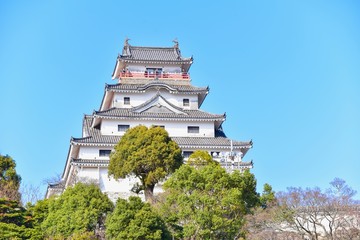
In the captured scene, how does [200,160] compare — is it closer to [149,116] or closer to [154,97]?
[149,116]

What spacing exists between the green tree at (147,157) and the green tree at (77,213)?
4.03m

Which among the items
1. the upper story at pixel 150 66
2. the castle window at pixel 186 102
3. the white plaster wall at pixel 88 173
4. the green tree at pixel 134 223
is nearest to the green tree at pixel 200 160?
the green tree at pixel 134 223

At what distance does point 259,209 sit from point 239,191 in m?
2.27

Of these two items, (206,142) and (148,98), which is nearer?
(206,142)

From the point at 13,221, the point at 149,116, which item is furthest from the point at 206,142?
the point at 13,221

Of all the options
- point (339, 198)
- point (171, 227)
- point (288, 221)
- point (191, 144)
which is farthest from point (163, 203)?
point (191, 144)

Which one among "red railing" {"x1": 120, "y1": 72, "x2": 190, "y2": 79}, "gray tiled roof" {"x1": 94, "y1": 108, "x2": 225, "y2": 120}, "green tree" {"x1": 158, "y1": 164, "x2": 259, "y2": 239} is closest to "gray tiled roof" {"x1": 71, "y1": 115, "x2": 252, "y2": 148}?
"gray tiled roof" {"x1": 94, "y1": 108, "x2": 225, "y2": 120}

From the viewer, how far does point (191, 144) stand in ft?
148

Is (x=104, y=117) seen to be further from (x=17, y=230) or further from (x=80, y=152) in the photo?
(x=17, y=230)

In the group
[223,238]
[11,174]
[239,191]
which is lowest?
[223,238]

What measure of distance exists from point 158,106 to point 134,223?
1843 cm

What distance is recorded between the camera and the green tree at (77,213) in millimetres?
32062

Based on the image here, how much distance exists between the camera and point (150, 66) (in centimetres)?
5147

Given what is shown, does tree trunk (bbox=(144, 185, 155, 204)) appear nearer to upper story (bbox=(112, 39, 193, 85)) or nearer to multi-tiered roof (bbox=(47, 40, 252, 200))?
multi-tiered roof (bbox=(47, 40, 252, 200))
